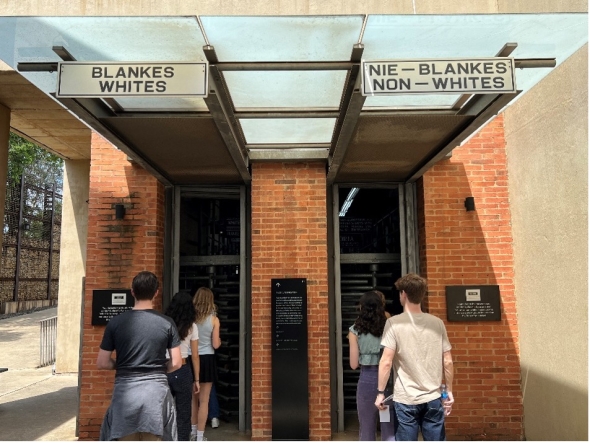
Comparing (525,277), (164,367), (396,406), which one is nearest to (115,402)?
(164,367)

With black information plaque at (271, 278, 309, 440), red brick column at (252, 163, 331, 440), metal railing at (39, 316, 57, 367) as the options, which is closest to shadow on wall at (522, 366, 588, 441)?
red brick column at (252, 163, 331, 440)

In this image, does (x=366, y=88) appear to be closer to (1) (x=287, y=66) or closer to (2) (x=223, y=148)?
(1) (x=287, y=66)

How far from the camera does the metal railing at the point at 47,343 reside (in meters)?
11.9

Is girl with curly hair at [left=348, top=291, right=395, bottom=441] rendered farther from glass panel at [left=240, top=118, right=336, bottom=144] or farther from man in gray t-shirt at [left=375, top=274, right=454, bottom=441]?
glass panel at [left=240, top=118, right=336, bottom=144]

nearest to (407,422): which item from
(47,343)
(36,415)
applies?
(36,415)

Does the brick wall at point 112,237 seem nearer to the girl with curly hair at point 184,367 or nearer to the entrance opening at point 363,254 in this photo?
the girl with curly hair at point 184,367

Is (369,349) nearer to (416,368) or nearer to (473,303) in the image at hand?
(416,368)

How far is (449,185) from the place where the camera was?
6410 millimetres

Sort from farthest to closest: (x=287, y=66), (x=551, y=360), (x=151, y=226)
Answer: (x=151, y=226)
(x=551, y=360)
(x=287, y=66)

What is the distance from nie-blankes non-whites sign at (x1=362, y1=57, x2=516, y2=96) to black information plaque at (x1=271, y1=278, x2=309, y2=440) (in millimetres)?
3223

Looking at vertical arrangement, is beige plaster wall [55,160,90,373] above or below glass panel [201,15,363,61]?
below

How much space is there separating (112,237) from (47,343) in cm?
772

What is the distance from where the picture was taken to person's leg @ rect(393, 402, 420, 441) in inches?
138

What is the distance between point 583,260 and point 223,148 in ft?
12.4
